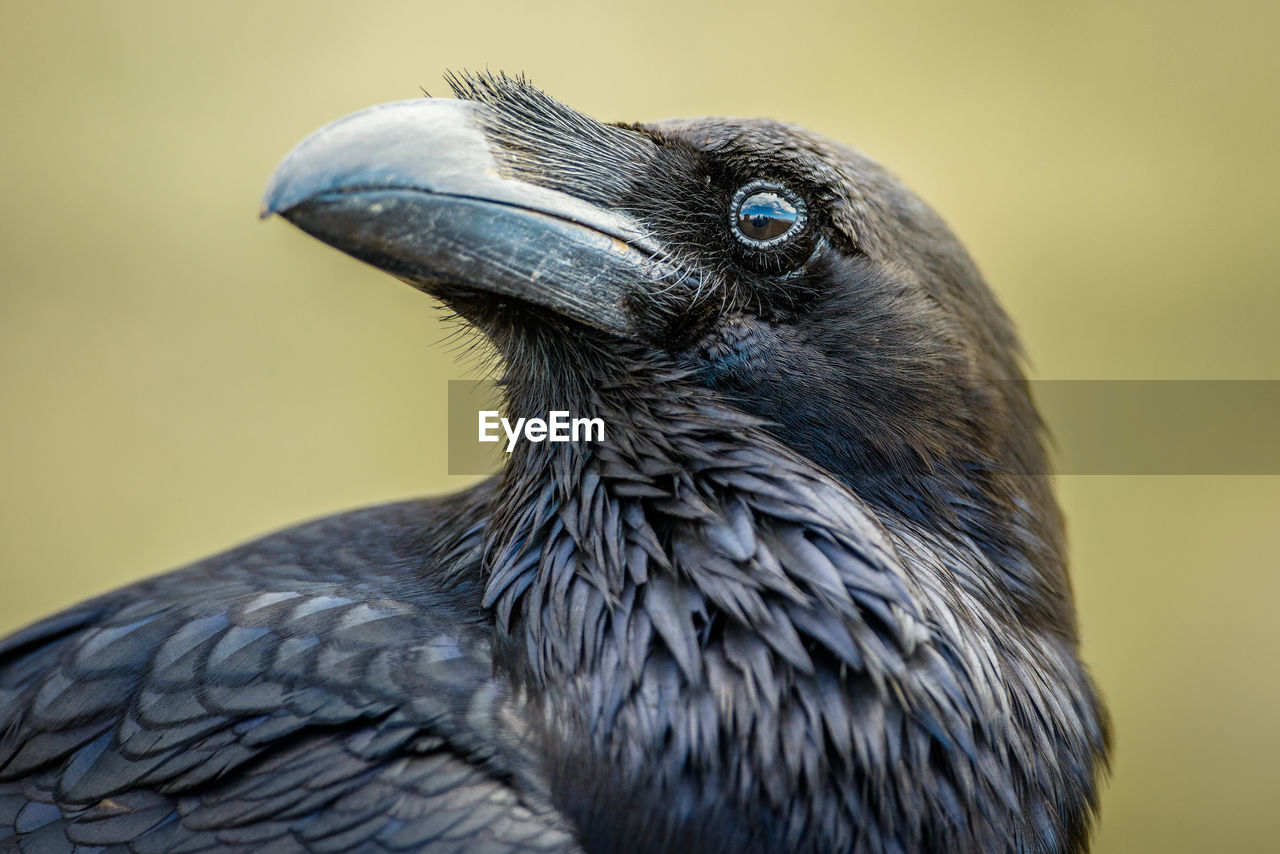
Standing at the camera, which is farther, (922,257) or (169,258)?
(169,258)

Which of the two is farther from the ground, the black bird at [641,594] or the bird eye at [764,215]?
the bird eye at [764,215]

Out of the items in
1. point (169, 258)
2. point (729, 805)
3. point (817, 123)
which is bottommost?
point (729, 805)

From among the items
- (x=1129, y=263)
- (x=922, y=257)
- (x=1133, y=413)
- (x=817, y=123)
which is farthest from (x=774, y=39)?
(x=922, y=257)

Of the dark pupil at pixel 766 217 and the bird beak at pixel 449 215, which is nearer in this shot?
the bird beak at pixel 449 215

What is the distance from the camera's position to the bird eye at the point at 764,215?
8.70 ft

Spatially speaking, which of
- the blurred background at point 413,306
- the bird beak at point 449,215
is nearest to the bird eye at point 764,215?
the bird beak at point 449,215

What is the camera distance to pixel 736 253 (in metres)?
2.66

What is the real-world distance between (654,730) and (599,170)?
1.26 m

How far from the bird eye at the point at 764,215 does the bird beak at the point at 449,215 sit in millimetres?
277

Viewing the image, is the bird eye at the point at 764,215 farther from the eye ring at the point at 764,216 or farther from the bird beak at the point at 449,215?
the bird beak at the point at 449,215

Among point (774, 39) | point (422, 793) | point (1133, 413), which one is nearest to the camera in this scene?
point (422, 793)

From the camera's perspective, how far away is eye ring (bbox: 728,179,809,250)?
2.65 m

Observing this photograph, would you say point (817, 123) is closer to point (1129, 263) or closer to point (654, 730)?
point (1129, 263)

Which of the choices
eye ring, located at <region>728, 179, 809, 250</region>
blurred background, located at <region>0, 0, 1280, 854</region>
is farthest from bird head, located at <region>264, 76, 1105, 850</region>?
blurred background, located at <region>0, 0, 1280, 854</region>
